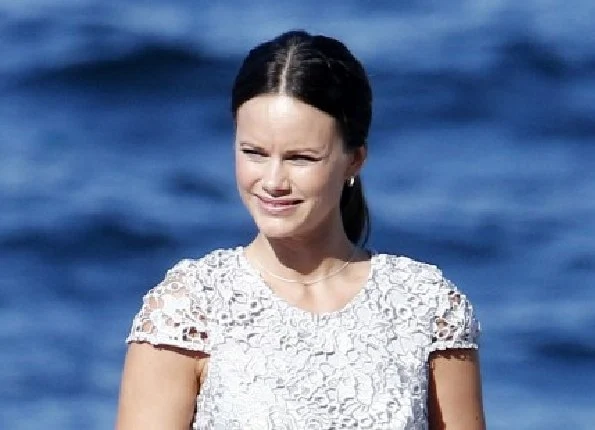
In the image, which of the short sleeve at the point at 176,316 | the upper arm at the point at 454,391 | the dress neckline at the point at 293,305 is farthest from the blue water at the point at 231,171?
the short sleeve at the point at 176,316

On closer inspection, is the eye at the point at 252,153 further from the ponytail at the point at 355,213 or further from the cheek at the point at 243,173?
the ponytail at the point at 355,213

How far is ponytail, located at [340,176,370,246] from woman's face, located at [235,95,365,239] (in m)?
0.22

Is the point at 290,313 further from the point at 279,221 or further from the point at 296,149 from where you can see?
the point at 296,149

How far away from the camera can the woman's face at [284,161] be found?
338 centimetres

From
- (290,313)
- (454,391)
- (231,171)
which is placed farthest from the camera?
(231,171)

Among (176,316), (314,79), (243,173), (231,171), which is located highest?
(231,171)

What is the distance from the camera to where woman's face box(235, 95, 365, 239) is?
338 cm

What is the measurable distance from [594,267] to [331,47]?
6773 millimetres

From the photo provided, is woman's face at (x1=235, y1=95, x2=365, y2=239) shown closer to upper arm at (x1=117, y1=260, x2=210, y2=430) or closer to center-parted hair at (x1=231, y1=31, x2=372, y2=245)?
center-parted hair at (x1=231, y1=31, x2=372, y2=245)

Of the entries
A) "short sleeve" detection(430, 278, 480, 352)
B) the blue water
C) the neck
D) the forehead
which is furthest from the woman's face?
the blue water

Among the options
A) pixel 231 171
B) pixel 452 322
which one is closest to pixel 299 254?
pixel 452 322

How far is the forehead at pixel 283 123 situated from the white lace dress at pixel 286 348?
28 centimetres

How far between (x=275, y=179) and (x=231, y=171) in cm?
769

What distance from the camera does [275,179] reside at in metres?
3.37
